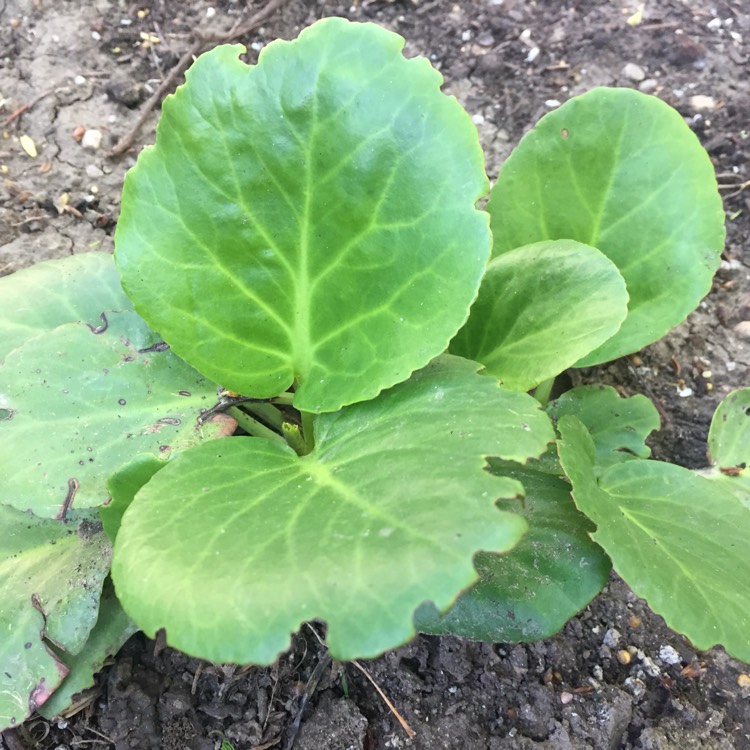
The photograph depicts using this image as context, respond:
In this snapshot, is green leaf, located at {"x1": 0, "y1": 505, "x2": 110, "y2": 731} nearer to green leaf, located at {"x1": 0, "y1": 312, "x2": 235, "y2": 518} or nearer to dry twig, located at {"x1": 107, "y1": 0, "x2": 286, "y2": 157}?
green leaf, located at {"x1": 0, "y1": 312, "x2": 235, "y2": 518}

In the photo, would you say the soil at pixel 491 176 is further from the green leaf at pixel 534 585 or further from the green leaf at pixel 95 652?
the green leaf at pixel 534 585

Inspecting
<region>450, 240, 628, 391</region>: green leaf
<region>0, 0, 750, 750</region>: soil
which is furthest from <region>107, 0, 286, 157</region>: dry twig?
<region>450, 240, 628, 391</region>: green leaf

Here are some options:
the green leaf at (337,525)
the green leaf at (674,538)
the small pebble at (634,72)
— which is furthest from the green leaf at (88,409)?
the small pebble at (634,72)

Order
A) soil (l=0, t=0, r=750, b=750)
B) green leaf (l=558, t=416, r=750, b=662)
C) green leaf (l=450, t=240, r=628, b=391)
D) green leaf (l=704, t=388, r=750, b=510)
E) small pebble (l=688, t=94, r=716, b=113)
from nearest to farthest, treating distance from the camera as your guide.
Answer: green leaf (l=558, t=416, r=750, b=662) < green leaf (l=450, t=240, r=628, b=391) < soil (l=0, t=0, r=750, b=750) < green leaf (l=704, t=388, r=750, b=510) < small pebble (l=688, t=94, r=716, b=113)

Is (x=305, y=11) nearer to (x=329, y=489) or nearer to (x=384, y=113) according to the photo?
(x=384, y=113)

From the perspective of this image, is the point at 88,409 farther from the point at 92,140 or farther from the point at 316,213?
the point at 92,140

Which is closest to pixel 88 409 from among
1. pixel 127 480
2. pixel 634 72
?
pixel 127 480
